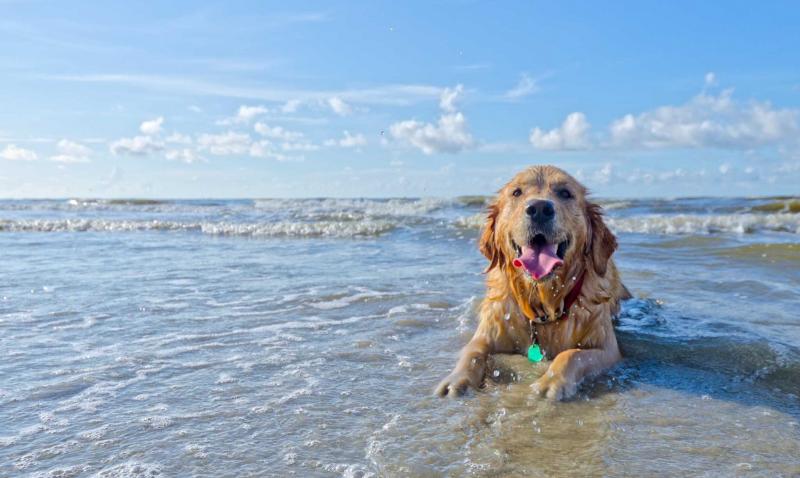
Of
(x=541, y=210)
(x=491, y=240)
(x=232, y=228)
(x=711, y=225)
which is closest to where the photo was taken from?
(x=541, y=210)

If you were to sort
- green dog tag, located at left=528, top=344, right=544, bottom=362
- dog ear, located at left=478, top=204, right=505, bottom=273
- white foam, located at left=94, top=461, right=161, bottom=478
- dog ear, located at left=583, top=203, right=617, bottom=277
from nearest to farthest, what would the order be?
white foam, located at left=94, top=461, right=161, bottom=478
green dog tag, located at left=528, top=344, right=544, bottom=362
dog ear, located at left=583, top=203, right=617, bottom=277
dog ear, located at left=478, top=204, right=505, bottom=273

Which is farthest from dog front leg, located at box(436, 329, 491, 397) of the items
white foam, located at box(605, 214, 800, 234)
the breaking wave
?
white foam, located at box(605, 214, 800, 234)

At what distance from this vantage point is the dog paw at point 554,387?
3.70m

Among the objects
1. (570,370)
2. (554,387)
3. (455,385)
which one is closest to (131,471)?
(455,385)

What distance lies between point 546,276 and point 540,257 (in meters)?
0.13

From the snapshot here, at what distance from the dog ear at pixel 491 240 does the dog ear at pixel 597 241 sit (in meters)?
0.64

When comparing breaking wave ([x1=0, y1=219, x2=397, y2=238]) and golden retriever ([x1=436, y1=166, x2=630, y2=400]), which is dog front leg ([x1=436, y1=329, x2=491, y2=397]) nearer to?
golden retriever ([x1=436, y1=166, x2=630, y2=400])

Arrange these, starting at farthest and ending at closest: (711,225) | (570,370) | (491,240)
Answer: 1. (711,225)
2. (491,240)
3. (570,370)

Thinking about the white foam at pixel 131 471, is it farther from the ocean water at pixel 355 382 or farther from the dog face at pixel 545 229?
the dog face at pixel 545 229

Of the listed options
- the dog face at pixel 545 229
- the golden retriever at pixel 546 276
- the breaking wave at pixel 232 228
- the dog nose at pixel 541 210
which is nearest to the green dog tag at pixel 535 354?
the golden retriever at pixel 546 276

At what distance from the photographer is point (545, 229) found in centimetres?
418

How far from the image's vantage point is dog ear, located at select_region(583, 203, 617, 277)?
15.2 feet

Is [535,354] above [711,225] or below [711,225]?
below

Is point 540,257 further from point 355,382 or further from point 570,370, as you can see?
point 355,382
